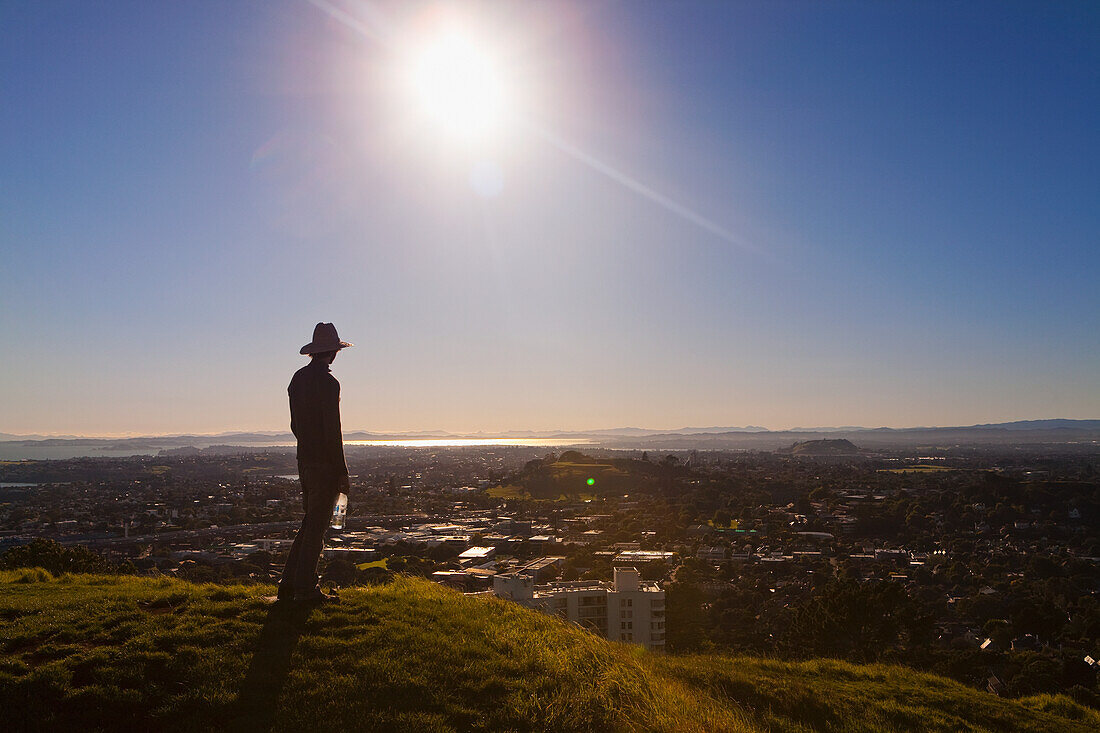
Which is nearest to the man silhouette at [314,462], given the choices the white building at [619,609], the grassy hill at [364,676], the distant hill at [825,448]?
the grassy hill at [364,676]

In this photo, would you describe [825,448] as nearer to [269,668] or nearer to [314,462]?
[314,462]

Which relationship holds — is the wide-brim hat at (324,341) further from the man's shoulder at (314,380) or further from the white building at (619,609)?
the white building at (619,609)

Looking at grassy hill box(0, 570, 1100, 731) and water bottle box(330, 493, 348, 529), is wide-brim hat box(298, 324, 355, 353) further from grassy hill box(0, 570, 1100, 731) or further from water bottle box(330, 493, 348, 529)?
grassy hill box(0, 570, 1100, 731)

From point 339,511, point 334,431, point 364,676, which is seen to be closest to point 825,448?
point 339,511

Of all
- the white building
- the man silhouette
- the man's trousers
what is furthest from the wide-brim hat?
the white building

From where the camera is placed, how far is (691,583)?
2153 centimetres

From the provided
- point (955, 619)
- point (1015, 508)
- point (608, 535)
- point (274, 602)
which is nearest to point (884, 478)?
point (1015, 508)

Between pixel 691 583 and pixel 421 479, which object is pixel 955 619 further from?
pixel 421 479

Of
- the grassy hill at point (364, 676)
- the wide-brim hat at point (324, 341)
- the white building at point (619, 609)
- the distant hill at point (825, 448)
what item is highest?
the wide-brim hat at point (324, 341)

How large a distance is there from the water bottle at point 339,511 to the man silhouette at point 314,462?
0.06m

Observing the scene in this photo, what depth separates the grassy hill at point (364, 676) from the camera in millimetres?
4238

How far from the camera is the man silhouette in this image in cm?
662

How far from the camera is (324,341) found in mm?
7027

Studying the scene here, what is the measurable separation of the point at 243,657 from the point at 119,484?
70079mm
